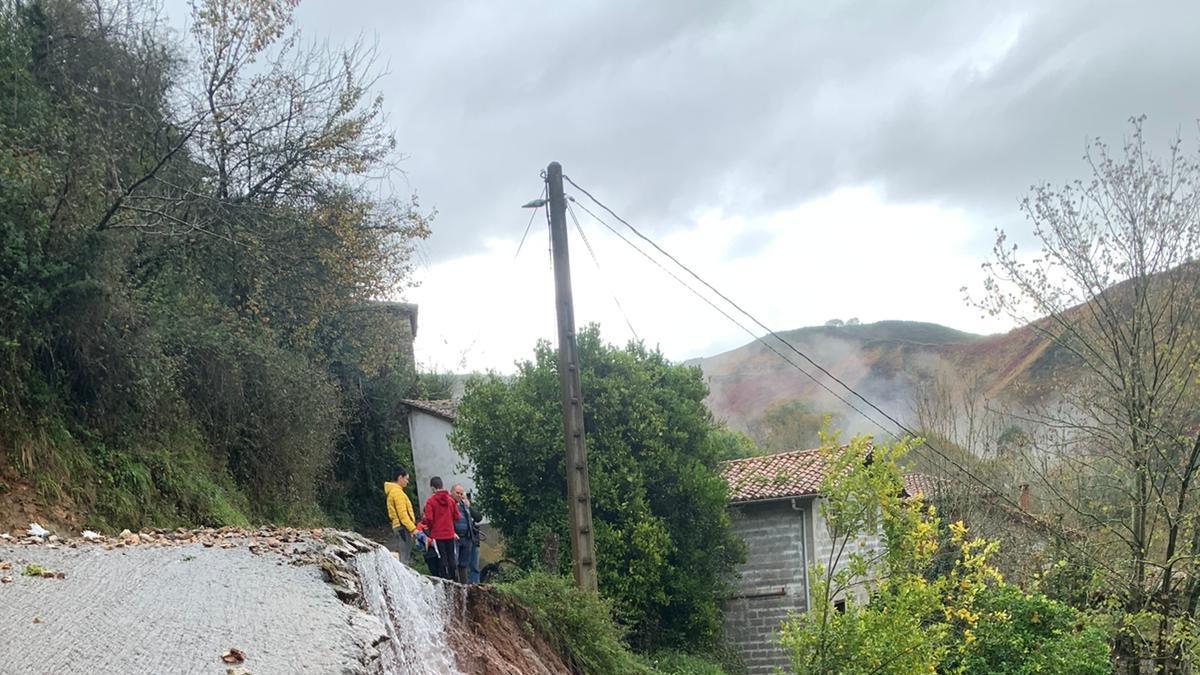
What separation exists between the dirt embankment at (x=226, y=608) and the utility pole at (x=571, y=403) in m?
2.28

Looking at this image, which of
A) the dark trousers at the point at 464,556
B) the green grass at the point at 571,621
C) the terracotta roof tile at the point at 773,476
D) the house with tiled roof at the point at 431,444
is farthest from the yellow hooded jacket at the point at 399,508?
the house with tiled roof at the point at 431,444

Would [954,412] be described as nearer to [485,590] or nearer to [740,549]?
[740,549]

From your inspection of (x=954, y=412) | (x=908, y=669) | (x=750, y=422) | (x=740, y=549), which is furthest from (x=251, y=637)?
(x=750, y=422)

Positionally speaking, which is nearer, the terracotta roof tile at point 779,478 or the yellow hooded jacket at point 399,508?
the yellow hooded jacket at point 399,508

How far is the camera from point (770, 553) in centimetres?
2412

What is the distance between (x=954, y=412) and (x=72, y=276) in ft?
66.6

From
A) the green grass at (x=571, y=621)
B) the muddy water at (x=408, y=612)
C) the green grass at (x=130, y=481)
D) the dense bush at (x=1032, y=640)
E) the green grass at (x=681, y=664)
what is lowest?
the green grass at (x=681, y=664)

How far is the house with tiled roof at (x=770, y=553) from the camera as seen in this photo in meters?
23.6

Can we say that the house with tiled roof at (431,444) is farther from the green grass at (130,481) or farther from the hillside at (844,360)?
the hillside at (844,360)

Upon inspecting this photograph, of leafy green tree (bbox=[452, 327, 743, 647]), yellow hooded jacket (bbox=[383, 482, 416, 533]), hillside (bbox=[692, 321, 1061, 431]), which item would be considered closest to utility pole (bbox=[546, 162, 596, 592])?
yellow hooded jacket (bbox=[383, 482, 416, 533])

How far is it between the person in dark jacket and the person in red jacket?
0.45ft

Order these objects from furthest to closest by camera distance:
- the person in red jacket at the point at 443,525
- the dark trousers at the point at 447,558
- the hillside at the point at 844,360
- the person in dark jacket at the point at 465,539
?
the hillside at the point at 844,360
the person in dark jacket at the point at 465,539
the dark trousers at the point at 447,558
the person in red jacket at the point at 443,525

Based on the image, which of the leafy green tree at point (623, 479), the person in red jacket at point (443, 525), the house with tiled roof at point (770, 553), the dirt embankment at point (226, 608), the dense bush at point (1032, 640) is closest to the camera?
the dirt embankment at point (226, 608)

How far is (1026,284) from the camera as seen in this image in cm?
1662
